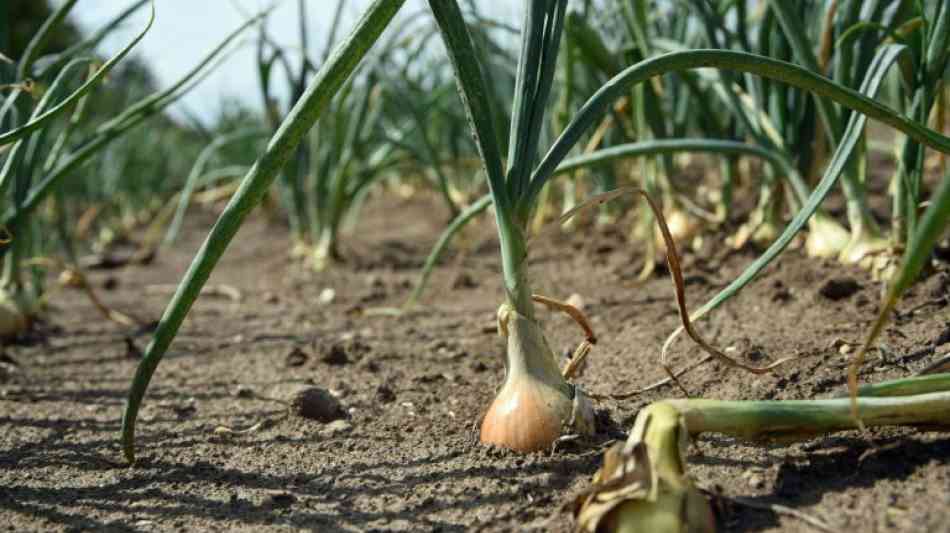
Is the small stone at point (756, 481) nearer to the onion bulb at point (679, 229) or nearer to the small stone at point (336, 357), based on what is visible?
the small stone at point (336, 357)

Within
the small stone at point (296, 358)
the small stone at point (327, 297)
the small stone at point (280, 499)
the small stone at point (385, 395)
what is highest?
the small stone at point (327, 297)

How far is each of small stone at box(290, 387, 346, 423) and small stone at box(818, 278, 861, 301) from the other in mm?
686

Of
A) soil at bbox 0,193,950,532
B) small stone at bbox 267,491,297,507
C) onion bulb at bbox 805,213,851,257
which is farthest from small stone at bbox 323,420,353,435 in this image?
onion bulb at bbox 805,213,851,257

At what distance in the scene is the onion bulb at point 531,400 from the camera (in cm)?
80

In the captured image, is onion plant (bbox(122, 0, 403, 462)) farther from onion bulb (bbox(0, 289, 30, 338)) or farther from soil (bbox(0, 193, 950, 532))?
onion bulb (bbox(0, 289, 30, 338))

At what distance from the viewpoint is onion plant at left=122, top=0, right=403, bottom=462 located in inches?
27.7

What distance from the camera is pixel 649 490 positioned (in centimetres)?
59

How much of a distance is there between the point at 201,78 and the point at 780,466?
1042 millimetres

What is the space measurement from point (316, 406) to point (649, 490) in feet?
1.75

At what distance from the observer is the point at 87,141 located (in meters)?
1.44

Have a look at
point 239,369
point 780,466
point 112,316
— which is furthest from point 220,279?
point 780,466

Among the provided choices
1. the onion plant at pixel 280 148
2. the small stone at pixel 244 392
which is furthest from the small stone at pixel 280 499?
the small stone at pixel 244 392

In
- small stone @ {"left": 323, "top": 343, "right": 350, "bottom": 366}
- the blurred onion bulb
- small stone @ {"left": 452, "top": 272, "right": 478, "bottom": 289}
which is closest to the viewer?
the blurred onion bulb

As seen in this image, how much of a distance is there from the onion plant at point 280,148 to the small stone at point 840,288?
0.77 m
